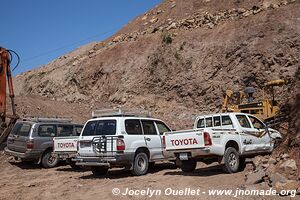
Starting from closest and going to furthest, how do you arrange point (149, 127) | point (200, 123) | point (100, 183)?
1. point (100, 183)
2. point (149, 127)
3. point (200, 123)

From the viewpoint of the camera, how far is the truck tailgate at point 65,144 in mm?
12789

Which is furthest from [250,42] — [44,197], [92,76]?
[44,197]

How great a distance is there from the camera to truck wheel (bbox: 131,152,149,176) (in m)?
11.1

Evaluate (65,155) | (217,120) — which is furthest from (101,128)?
(217,120)

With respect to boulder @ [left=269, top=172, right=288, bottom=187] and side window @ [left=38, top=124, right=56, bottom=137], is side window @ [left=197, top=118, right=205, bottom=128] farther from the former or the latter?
side window @ [left=38, top=124, right=56, bottom=137]

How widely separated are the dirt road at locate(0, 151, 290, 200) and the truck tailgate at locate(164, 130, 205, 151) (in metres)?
0.85

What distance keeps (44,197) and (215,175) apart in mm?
4563

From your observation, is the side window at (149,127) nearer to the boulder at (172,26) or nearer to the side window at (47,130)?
the side window at (47,130)

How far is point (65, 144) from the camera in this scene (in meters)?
13.0

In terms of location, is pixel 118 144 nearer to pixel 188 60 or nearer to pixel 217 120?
pixel 217 120

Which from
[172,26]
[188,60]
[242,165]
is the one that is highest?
[172,26]

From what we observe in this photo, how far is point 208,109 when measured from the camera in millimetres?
25891

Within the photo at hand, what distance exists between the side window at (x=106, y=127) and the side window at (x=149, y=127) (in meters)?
1.40

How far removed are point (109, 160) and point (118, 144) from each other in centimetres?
51
